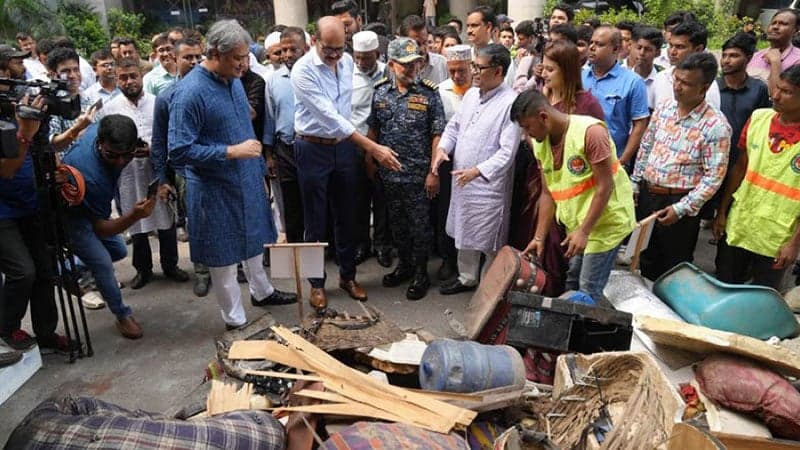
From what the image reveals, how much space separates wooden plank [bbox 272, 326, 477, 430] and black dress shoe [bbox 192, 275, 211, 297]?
1.86m

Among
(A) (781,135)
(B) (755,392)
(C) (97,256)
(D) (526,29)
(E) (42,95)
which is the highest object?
(D) (526,29)

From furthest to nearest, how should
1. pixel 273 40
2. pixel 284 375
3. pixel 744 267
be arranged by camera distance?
pixel 273 40, pixel 744 267, pixel 284 375

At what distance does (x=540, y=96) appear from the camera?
3.02m

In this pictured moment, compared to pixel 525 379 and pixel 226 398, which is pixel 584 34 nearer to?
pixel 525 379

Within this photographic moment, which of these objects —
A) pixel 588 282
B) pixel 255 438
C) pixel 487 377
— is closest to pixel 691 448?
pixel 487 377

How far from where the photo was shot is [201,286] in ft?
15.0

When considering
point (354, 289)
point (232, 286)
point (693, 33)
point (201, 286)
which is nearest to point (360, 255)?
point (354, 289)

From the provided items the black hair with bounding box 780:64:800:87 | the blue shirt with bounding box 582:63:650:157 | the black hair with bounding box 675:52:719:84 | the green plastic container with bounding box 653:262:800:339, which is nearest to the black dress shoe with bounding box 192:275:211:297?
the blue shirt with bounding box 582:63:650:157

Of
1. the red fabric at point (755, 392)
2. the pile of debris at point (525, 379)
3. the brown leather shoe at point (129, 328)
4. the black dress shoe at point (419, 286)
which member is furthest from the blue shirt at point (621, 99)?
the brown leather shoe at point (129, 328)

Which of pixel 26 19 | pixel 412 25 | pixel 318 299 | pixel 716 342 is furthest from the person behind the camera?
pixel 26 19

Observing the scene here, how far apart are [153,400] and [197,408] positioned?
0.55 m

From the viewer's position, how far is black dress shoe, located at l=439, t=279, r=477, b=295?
4.47 m

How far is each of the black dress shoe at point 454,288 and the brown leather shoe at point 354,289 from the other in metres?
0.62

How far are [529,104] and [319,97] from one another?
4.93ft
